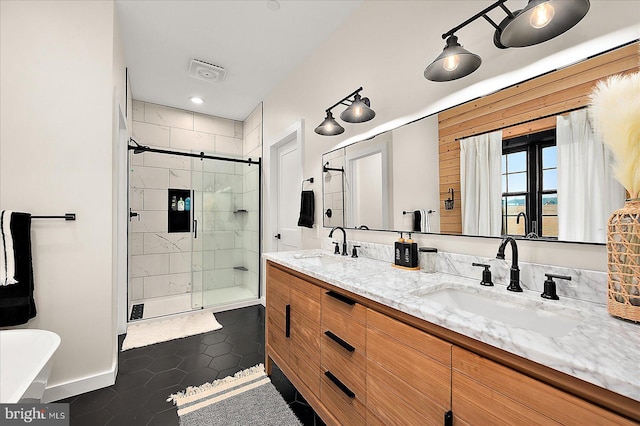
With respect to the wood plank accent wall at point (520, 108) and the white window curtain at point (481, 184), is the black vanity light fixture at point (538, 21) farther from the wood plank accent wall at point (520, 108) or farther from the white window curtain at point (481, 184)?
the white window curtain at point (481, 184)

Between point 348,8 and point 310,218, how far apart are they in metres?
1.74

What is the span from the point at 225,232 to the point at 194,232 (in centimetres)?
41

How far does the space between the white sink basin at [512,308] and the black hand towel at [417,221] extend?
18.3 inches

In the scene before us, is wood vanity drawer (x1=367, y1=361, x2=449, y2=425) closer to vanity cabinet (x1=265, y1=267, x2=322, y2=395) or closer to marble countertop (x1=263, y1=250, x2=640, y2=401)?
marble countertop (x1=263, y1=250, x2=640, y2=401)

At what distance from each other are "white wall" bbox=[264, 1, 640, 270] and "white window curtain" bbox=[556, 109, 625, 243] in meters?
0.08

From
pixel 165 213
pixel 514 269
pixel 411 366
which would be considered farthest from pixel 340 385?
pixel 165 213

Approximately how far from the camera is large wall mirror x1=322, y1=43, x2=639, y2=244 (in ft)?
3.10

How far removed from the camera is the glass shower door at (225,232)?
3.39m

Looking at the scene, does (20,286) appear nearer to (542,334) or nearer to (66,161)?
(66,161)

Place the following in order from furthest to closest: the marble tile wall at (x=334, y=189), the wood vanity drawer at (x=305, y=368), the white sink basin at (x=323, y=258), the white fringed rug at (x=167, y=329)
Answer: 1. the white fringed rug at (x=167, y=329)
2. the marble tile wall at (x=334, y=189)
3. the white sink basin at (x=323, y=258)
4. the wood vanity drawer at (x=305, y=368)

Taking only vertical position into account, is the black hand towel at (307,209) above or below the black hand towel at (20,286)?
above

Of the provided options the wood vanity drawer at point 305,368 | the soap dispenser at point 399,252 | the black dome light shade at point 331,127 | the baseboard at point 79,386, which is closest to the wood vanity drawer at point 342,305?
the wood vanity drawer at point 305,368

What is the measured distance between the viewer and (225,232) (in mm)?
3654

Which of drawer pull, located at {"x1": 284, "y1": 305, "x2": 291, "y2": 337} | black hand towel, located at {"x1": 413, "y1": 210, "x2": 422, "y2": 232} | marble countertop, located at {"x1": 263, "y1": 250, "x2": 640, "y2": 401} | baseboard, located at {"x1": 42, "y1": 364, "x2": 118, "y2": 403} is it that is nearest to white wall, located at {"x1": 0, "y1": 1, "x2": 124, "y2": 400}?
baseboard, located at {"x1": 42, "y1": 364, "x2": 118, "y2": 403}
